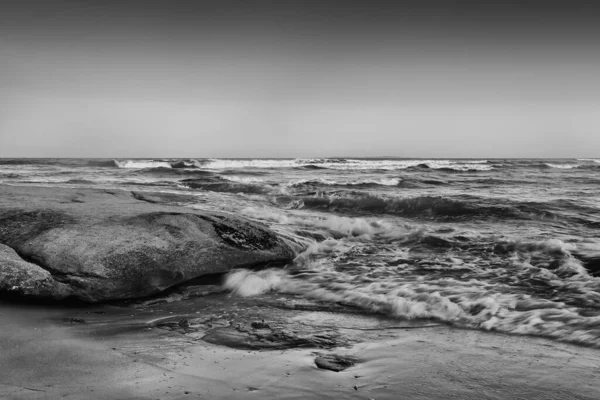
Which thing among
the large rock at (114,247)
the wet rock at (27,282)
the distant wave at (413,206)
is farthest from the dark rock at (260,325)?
the distant wave at (413,206)

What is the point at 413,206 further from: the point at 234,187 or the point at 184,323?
the point at 184,323

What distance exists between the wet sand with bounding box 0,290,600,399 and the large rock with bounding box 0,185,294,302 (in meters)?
0.31

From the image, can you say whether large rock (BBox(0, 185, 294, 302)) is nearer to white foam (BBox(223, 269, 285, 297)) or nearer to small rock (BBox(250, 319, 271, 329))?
white foam (BBox(223, 269, 285, 297))

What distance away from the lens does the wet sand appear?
2.36 meters

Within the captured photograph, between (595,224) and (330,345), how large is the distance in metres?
7.67

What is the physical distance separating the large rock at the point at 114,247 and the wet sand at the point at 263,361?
0.31 metres

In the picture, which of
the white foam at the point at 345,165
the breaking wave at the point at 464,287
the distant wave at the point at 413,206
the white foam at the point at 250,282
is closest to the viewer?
the breaking wave at the point at 464,287

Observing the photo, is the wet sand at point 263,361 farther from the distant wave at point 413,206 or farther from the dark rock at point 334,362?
the distant wave at point 413,206

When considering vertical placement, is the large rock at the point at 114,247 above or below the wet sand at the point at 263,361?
above

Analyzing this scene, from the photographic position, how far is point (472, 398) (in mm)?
2326

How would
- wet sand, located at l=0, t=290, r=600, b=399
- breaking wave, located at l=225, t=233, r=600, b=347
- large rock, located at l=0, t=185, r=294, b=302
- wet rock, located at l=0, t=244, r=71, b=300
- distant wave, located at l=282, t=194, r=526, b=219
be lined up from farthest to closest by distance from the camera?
distant wave, located at l=282, t=194, r=526, b=219 < large rock, located at l=0, t=185, r=294, b=302 < wet rock, located at l=0, t=244, r=71, b=300 < breaking wave, located at l=225, t=233, r=600, b=347 < wet sand, located at l=0, t=290, r=600, b=399

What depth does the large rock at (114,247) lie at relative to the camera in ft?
13.1

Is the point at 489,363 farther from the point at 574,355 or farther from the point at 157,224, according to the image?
the point at 157,224

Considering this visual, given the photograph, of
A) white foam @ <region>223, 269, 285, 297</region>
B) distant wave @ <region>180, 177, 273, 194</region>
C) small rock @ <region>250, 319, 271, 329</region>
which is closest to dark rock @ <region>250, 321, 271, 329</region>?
small rock @ <region>250, 319, 271, 329</region>
